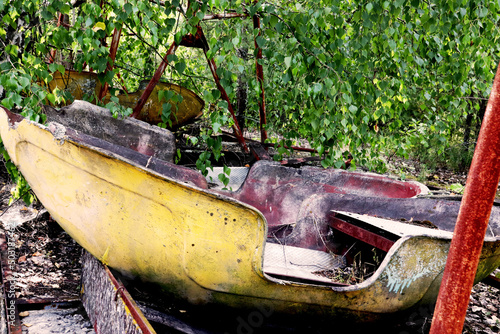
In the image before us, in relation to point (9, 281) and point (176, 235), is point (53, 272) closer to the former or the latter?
point (9, 281)

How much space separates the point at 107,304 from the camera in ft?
6.63

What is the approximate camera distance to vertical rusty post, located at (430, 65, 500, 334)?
3.12ft

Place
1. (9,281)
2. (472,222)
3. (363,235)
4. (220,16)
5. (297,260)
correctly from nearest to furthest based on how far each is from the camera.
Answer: (472,222) → (9,281) → (363,235) → (297,260) → (220,16)

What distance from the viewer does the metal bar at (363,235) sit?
2.55m

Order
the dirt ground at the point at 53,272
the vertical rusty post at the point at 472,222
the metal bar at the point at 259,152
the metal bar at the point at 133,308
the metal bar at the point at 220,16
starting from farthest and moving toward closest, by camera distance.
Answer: the metal bar at the point at 259,152 < the metal bar at the point at 220,16 < the dirt ground at the point at 53,272 < the metal bar at the point at 133,308 < the vertical rusty post at the point at 472,222

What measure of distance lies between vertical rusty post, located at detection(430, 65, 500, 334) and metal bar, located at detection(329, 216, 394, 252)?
1.52 metres

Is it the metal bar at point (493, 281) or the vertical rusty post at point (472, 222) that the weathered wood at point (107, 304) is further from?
the metal bar at point (493, 281)

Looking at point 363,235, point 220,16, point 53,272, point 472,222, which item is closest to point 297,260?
point 363,235

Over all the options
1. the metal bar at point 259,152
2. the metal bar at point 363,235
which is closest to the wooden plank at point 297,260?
the metal bar at point 363,235

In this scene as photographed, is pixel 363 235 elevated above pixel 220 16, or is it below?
below

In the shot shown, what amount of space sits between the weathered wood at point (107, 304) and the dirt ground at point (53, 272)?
26 cm

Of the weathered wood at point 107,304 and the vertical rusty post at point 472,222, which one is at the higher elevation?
the vertical rusty post at point 472,222

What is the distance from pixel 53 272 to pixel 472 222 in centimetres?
291

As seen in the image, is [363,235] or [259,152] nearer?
[363,235]
